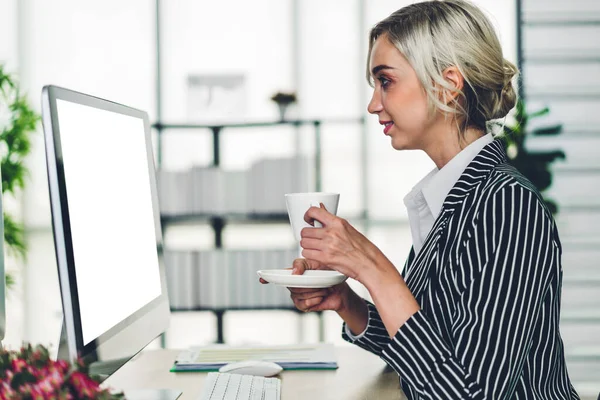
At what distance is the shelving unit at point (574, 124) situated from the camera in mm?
3688

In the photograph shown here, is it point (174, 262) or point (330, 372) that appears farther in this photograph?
point (174, 262)

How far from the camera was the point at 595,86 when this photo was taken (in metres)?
3.74

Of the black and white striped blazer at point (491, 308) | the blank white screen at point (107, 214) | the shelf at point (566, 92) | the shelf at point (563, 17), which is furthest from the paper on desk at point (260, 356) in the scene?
the shelf at point (563, 17)

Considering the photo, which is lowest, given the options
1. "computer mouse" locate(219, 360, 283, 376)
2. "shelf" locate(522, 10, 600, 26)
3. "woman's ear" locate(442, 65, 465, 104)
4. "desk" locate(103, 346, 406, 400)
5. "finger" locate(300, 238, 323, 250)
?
"desk" locate(103, 346, 406, 400)

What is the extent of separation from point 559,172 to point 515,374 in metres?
3.11

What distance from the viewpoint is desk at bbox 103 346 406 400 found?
3.91 ft

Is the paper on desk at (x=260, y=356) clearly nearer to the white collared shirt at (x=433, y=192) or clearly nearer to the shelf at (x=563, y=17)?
the white collared shirt at (x=433, y=192)

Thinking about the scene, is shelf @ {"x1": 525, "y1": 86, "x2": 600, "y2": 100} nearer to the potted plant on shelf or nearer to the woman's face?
the potted plant on shelf

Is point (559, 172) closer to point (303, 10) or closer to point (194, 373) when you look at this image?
point (303, 10)

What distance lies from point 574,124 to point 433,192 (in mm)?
2924

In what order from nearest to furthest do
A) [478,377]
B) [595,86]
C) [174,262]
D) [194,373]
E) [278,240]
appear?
1. [478,377]
2. [194,373]
3. [174,262]
4. [595,86]
5. [278,240]

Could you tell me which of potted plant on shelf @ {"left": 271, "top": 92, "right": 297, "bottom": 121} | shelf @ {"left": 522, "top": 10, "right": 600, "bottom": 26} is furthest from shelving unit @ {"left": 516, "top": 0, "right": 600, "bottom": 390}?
potted plant on shelf @ {"left": 271, "top": 92, "right": 297, "bottom": 121}

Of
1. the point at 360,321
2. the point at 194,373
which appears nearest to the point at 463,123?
the point at 360,321

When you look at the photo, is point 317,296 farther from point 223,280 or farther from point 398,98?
point 223,280
